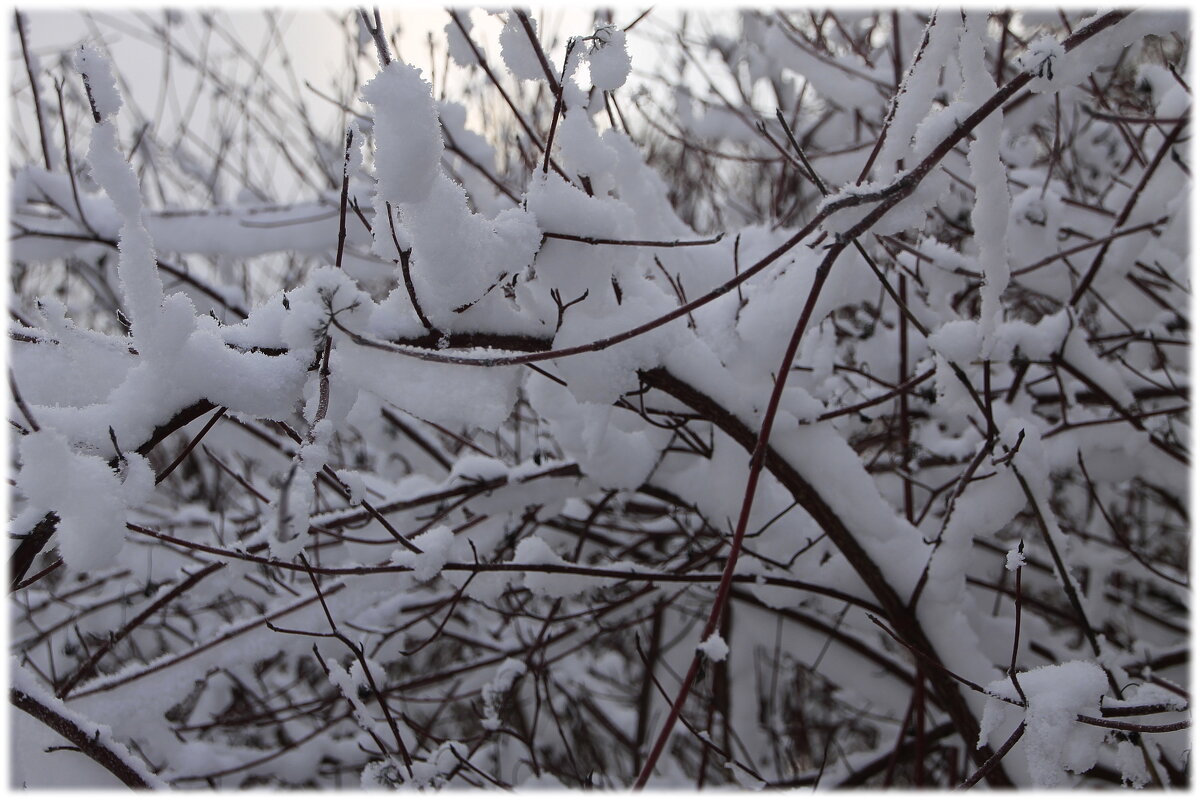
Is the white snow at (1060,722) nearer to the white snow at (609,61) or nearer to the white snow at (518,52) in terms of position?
the white snow at (609,61)

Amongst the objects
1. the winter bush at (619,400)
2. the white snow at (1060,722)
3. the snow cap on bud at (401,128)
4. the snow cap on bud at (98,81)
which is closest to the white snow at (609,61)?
the winter bush at (619,400)

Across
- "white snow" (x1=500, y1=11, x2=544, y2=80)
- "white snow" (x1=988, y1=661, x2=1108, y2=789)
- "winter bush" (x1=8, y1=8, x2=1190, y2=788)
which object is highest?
"white snow" (x1=500, y1=11, x2=544, y2=80)

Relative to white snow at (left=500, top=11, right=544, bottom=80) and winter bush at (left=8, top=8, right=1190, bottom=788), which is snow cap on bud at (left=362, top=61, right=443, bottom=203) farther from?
white snow at (left=500, top=11, right=544, bottom=80)

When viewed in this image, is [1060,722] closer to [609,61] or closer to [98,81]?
[609,61]

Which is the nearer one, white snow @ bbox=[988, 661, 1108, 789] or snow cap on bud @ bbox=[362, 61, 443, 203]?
snow cap on bud @ bbox=[362, 61, 443, 203]

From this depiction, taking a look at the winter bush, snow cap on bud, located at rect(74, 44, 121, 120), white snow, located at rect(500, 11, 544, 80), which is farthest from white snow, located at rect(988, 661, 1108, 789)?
snow cap on bud, located at rect(74, 44, 121, 120)

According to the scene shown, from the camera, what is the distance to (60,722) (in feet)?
3.47

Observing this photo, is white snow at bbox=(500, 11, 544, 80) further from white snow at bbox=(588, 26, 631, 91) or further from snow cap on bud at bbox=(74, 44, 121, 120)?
snow cap on bud at bbox=(74, 44, 121, 120)

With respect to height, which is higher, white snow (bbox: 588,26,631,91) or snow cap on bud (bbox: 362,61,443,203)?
white snow (bbox: 588,26,631,91)

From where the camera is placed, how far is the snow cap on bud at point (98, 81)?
75 cm

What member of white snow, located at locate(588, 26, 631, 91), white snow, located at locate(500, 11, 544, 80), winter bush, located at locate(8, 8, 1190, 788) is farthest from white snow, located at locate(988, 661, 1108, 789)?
white snow, located at locate(500, 11, 544, 80)

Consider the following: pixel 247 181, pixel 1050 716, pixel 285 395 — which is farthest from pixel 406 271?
pixel 247 181

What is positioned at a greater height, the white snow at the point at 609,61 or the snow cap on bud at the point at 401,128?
the white snow at the point at 609,61

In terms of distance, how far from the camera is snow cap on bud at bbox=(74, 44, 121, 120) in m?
0.75
